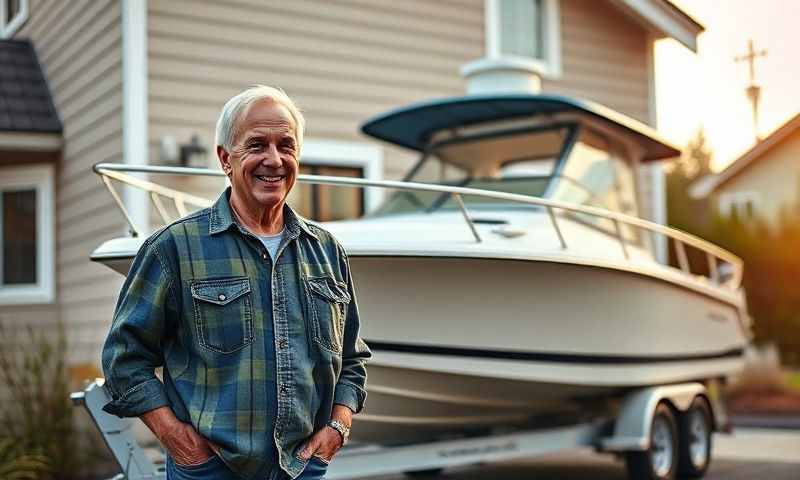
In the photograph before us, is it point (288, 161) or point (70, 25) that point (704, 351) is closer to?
point (288, 161)

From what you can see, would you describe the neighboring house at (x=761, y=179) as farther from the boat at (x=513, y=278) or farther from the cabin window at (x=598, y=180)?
the boat at (x=513, y=278)

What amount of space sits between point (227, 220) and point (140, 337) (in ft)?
1.25

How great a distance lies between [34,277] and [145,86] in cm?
268

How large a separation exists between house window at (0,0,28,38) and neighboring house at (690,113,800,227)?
20410 millimetres

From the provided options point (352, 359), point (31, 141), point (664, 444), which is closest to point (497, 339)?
point (664, 444)

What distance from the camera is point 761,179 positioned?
29031 millimetres

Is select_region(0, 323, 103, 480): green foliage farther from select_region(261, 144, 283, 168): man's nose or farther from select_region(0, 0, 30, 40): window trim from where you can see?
select_region(261, 144, 283, 168): man's nose

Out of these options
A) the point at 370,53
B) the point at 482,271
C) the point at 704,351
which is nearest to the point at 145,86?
the point at 370,53

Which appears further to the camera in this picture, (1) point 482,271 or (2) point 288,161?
(1) point 482,271

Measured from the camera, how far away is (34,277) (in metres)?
9.98

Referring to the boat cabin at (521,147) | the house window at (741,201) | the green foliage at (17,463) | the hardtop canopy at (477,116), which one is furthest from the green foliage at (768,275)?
the green foliage at (17,463)

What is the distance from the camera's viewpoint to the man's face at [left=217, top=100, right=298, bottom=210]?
8.83 ft

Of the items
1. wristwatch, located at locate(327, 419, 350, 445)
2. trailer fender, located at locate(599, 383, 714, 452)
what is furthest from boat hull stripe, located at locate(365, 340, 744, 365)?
wristwatch, located at locate(327, 419, 350, 445)

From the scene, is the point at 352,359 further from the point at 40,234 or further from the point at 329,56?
the point at 40,234
